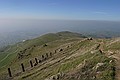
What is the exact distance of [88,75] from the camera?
25312mm

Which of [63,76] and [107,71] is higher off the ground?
[107,71]

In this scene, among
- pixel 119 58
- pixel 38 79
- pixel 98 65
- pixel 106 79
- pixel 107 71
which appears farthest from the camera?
pixel 38 79

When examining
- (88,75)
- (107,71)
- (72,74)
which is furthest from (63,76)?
(107,71)

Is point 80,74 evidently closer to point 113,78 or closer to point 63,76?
point 63,76

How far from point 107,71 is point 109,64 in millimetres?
2257

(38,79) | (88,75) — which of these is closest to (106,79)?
(88,75)

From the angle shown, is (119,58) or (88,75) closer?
(88,75)

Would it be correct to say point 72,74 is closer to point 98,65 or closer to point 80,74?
point 80,74

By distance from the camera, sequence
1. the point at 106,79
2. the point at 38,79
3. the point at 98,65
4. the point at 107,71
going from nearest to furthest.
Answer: the point at 106,79, the point at 107,71, the point at 98,65, the point at 38,79

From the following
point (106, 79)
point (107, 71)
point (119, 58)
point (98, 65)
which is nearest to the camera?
point (106, 79)

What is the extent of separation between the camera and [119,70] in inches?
999

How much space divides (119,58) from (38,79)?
13.1 m

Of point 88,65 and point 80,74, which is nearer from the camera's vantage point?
point 80,74

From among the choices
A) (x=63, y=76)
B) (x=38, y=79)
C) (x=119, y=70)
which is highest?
(x=119, y=70)
